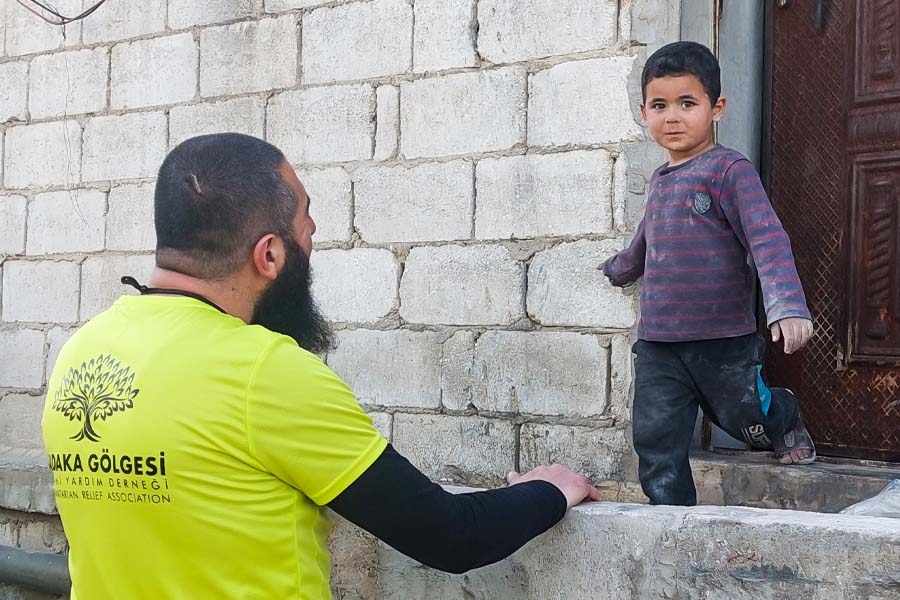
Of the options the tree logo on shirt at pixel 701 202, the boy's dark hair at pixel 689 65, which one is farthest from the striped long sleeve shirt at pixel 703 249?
the boy's dark hair at pixel 689 65

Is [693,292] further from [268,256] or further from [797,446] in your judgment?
[268,256]

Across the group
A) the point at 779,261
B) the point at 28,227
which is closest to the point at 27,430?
the point at 28,227

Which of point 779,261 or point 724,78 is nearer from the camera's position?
point 779,261

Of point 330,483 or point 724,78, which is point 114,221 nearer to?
point 724,78

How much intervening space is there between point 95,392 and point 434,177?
2.44 meters

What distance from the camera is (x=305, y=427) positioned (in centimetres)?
199

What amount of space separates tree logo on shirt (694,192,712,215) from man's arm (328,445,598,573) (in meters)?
1.37

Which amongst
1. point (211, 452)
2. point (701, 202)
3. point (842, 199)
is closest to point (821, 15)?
point (842, 199)

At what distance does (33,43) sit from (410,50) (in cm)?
236

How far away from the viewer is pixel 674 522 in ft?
8.23

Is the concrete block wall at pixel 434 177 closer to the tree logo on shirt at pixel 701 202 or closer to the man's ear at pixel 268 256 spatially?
the tree logo on shirt at pixel 701 202

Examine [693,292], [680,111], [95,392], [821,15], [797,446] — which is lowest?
[797,446]

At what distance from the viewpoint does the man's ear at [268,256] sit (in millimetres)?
2225

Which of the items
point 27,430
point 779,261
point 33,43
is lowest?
point 27,430
